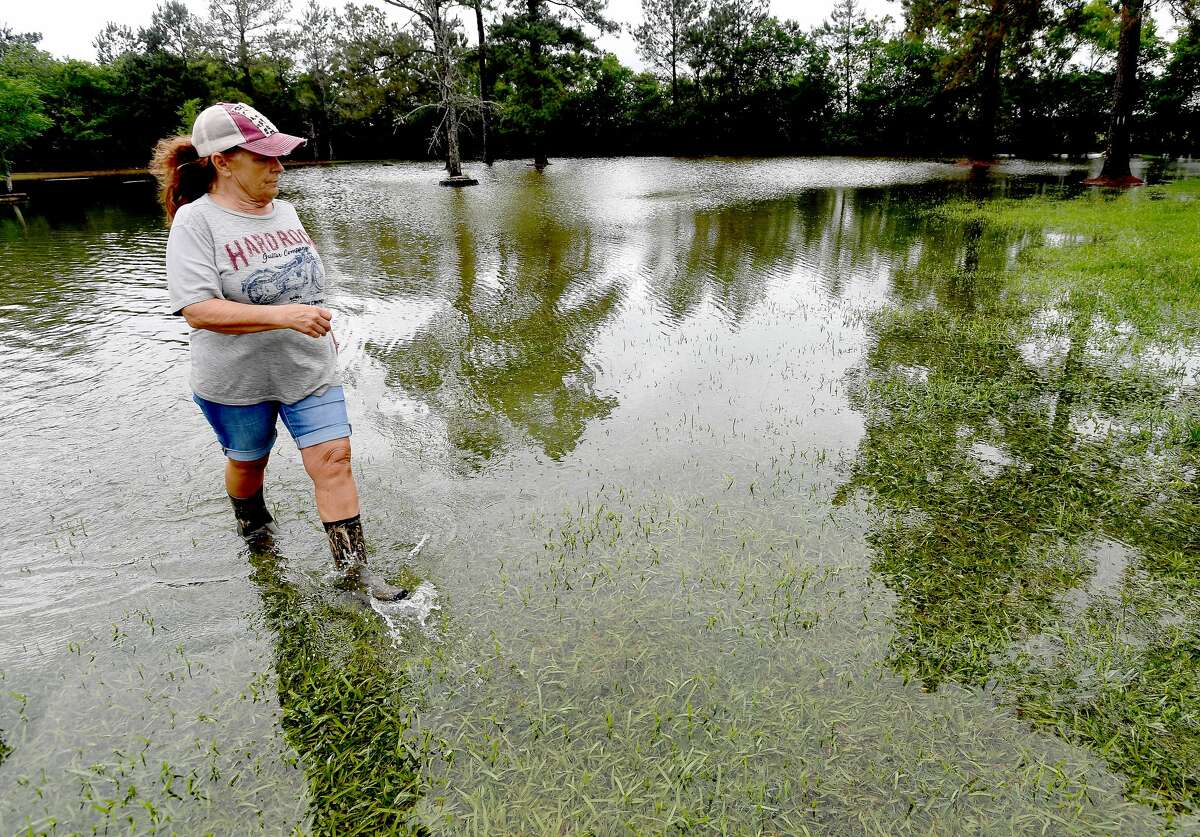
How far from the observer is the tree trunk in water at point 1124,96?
15773 mm

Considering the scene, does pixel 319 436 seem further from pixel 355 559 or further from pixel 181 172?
pixel 181 172

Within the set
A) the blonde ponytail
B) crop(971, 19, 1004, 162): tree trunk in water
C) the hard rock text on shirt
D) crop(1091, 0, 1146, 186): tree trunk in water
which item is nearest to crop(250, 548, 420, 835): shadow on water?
the hard rock text on shirt

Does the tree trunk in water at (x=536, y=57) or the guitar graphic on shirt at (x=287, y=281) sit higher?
the tree trunk in water at (x=536, y=57)

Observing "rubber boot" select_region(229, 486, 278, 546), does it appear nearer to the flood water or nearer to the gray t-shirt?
the flood water

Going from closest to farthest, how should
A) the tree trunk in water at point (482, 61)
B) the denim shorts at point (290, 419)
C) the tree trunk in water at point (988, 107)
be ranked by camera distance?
the denim shorts at point (290, 419), the tree trunk in water at point (988, 107), the tree trunk in water at point (482, 61)

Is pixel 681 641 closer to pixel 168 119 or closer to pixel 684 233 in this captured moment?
pixel 684 233

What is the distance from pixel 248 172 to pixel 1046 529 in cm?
409

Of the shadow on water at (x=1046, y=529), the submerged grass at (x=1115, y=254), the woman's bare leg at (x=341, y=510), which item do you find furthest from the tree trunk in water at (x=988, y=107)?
the woman's bare leg at (x=341, y=510)

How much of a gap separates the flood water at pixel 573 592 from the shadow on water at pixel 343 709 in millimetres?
12

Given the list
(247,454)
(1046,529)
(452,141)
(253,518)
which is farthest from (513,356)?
(452,141)

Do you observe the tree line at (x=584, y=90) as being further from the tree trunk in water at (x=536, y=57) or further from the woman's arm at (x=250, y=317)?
the woman's arm at (x=250, y=317)

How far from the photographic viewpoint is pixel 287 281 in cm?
275

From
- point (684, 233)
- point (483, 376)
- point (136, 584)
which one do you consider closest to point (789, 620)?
point (136, 584)

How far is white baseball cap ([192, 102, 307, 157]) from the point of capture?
251 cm
